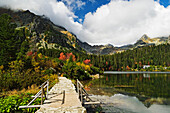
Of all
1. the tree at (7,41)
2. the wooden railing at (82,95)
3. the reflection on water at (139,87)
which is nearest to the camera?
the wooden railing at (82,95)

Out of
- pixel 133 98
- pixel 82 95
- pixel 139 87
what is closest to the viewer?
pixel 82 95

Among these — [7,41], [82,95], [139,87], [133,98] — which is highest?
[7,41]

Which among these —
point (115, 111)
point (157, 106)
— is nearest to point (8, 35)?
point (115, 111)

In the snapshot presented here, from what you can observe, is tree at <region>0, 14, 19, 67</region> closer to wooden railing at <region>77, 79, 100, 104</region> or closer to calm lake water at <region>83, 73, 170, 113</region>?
calm lake water at <region>83, 73, 170, 113</region>

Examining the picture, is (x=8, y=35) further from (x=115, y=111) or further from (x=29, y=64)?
(x=115, y=111)

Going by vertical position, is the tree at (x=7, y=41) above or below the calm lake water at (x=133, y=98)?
above

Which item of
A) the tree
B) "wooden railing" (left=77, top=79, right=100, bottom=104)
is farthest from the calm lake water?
the tree

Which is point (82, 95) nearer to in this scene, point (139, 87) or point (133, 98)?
point (133, 98)

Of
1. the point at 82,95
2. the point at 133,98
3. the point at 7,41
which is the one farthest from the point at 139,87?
the point at 7,41

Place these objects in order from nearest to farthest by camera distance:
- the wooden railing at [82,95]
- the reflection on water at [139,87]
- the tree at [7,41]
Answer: the wooden railing at [82,95]
the reflection on water at [139,87]
the tree at [7,41]

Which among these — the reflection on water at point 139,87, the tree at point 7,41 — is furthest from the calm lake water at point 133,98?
the tree at point 7,41

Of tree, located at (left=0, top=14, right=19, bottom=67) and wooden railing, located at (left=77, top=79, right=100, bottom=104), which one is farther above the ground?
tree, located at (left=0, top=14, right=19, bottom=67)

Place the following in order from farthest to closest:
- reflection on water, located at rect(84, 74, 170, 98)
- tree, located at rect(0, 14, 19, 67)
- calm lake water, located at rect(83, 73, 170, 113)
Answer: tree, located at rect(0, 14, 19, 67) < reflection on water, located at rect(84, 74, 170, 98) < calm lake water, located at rect(83, 73, 170, 113)

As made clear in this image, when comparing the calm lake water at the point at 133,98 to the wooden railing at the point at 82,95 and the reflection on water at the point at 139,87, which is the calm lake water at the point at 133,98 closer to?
the reflection on water at the point at 139,87
